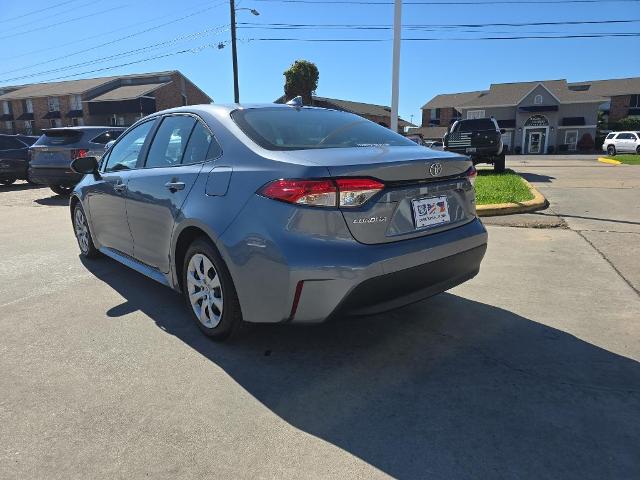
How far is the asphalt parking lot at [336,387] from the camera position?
7.09 ft

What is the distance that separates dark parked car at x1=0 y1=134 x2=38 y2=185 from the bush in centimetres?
4994

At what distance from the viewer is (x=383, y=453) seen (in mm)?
2184

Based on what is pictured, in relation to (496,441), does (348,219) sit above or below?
above

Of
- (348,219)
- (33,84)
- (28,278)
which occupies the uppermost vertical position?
(33,84)

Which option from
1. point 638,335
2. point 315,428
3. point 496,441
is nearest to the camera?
point 496,441

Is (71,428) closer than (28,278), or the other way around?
(71,428)

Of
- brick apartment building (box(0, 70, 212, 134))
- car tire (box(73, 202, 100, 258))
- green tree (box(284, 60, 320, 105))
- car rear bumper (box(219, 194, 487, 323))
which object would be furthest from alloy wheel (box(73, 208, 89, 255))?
brick apartment building (box(0, 70, 212, 134))

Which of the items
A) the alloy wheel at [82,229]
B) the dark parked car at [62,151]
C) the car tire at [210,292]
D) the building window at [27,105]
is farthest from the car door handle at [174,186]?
the building window at [27,105]

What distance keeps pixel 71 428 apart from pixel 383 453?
1.56 meters

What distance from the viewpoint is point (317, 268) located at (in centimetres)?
259

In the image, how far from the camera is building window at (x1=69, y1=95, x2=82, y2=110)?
53219mm

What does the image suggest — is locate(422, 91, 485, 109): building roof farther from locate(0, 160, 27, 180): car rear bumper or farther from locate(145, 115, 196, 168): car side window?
locate(145, 115, 196, 168): car side window

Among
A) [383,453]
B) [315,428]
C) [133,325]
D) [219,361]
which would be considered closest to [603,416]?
[383,453]

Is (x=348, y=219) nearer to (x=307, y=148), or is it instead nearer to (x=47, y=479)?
(x=307, y=148)
